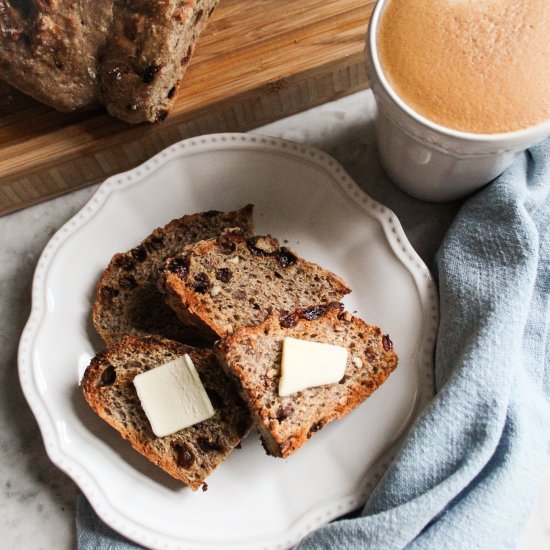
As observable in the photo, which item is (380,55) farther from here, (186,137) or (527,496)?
(527,496)

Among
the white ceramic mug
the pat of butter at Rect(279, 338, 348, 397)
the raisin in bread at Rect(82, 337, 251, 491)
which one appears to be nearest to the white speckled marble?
the white ceramic mug

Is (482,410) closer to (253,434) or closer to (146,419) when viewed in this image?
(253,434)

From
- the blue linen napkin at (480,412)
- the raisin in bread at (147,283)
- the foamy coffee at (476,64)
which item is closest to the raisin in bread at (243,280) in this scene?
the raisin in bread at (147,283)

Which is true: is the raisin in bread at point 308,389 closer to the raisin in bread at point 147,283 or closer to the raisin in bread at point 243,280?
the raisin in bread at point 243,280

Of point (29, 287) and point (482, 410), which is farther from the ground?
point (29, 287)

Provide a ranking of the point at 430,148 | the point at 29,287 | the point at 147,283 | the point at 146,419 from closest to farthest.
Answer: the point at 430,148 → the point at 146,419 → the point at 147,283 → the point at 29,287

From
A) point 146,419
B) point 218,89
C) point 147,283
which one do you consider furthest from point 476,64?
point 146,419
